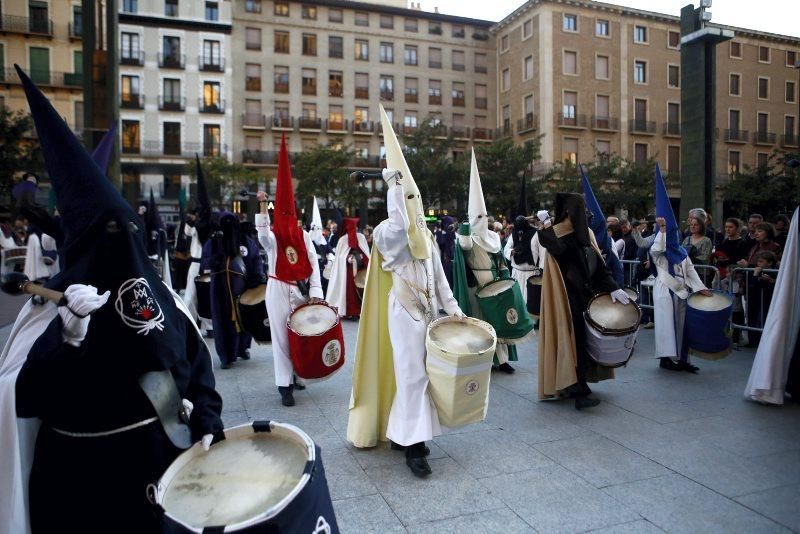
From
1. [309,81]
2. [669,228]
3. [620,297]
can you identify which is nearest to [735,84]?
[309,81]

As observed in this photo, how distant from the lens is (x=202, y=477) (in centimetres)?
200

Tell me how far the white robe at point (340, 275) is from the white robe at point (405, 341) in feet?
16.5

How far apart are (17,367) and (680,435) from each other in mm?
4537

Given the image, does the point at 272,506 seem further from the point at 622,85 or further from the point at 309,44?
the point at 309,44

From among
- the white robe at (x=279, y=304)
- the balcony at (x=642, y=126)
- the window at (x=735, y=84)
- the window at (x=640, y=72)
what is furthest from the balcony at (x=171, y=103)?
the window at (x=735, y=84)

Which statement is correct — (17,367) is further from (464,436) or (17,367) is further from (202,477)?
(464,436)

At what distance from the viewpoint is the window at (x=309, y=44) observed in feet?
157

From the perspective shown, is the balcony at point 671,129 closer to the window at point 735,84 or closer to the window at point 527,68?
the window at point 735,84

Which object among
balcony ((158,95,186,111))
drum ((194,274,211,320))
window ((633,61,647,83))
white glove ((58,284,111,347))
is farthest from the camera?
window ((633,61,647,83))

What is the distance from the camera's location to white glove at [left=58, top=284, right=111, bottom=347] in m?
1.81

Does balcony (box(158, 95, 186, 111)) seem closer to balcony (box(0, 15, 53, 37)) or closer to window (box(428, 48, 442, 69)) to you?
balcony (box(0, 15, 53, 37))

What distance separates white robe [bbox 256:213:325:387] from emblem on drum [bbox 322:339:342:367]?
0.60m

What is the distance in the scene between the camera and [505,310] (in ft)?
22.3

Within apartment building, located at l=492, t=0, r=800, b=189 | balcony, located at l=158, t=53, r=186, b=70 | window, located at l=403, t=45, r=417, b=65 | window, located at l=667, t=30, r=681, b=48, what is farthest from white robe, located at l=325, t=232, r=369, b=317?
window, located at l=667, t=30, r=681, b=48
